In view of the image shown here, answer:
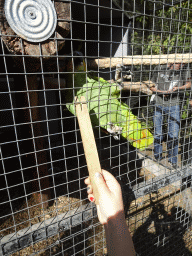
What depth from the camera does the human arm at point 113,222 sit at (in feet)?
1.71

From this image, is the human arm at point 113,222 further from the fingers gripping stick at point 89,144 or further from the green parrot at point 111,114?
the green parrot at point 111,114

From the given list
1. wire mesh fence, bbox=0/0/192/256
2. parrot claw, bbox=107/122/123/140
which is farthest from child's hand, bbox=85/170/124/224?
parrot claw, bbox=107/122/123/140

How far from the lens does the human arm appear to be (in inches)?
20.6

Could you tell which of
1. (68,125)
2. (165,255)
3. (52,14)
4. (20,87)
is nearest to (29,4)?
(52,14)

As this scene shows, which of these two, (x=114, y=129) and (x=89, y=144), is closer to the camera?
(x=89, y=144)

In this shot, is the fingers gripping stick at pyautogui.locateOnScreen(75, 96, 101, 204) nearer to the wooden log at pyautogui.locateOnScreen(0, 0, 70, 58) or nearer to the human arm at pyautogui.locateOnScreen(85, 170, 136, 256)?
the human arm at pyautogui.locateOnScreen(85, 170, 136, 256)

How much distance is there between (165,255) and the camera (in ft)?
4.55

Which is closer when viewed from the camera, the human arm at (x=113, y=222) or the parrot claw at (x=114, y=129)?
the human arm at (x=113, y=222)

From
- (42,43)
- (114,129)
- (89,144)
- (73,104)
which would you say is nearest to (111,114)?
(114,129)

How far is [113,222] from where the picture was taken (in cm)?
54

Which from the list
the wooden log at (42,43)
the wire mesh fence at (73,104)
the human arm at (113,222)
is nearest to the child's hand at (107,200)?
the human arm at (113,222)

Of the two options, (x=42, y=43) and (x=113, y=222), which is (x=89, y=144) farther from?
(x=42, y=43)

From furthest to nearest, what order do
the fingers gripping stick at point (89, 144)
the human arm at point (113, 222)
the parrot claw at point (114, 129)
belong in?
the parrot claw at point (114, 129)
the fingers gripping stick at point (89, 144)
the human arm at point (113, 222)

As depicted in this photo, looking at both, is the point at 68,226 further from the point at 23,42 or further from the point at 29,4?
the point at 29,4
